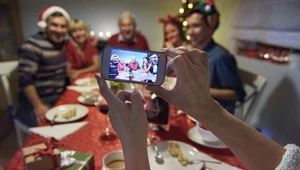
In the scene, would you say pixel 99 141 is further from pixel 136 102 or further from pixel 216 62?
pixel 216 62

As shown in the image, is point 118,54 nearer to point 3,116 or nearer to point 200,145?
point 200,145

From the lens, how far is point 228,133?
0.55 meters

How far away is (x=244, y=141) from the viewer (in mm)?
543

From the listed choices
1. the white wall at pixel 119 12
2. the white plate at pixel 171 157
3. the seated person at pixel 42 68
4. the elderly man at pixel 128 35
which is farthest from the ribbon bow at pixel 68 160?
the white wall at pixel 119 12

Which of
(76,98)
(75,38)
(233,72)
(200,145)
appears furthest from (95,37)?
(200,145)

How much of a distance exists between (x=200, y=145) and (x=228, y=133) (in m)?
0.34

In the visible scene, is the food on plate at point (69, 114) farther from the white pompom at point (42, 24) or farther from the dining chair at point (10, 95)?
the white pompom at point (42, 24)

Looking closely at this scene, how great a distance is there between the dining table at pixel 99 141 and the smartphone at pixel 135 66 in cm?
32

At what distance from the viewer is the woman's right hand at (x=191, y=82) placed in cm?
54

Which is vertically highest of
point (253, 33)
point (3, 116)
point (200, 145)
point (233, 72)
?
point (253, 33)

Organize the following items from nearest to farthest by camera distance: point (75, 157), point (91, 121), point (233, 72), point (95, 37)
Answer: point (75, 157) → point (91, 121) → point (233, 72) → point (95, 37)

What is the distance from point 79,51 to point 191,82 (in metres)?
2.33

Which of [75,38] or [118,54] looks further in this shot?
[75,38]

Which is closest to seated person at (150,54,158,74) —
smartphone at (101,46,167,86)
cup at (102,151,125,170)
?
smartphone at (101,46,167,86)
